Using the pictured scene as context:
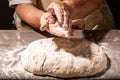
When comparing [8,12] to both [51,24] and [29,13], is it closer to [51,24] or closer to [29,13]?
[29,13]

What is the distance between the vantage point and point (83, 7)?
52.7 inches

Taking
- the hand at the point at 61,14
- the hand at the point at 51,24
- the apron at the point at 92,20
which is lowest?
the apron at the point at 92,20

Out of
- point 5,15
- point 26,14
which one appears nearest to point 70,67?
point 26,14

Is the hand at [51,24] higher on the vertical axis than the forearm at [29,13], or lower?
higher

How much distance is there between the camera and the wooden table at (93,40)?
103 cm

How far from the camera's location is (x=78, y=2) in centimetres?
124

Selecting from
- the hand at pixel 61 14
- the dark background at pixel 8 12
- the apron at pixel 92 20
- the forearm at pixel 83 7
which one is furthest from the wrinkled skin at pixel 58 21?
the dark background at pixel 8 12

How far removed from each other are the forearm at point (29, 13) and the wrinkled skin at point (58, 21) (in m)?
0.25

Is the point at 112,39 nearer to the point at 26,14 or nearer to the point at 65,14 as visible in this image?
the point at 65,14

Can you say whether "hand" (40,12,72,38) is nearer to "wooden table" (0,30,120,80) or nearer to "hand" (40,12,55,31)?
"hand" (40,12,55,31)

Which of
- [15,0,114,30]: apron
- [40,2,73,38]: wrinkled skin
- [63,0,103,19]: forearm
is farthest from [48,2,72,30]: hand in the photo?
[15,0,114,30]: apron

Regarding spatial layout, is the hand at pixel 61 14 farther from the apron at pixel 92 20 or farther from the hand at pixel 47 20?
the apron at pixel 92 20

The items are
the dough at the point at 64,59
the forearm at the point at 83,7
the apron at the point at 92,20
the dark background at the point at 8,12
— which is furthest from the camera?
the dark background at the point at 8,12

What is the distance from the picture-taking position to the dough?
36.9 inches
